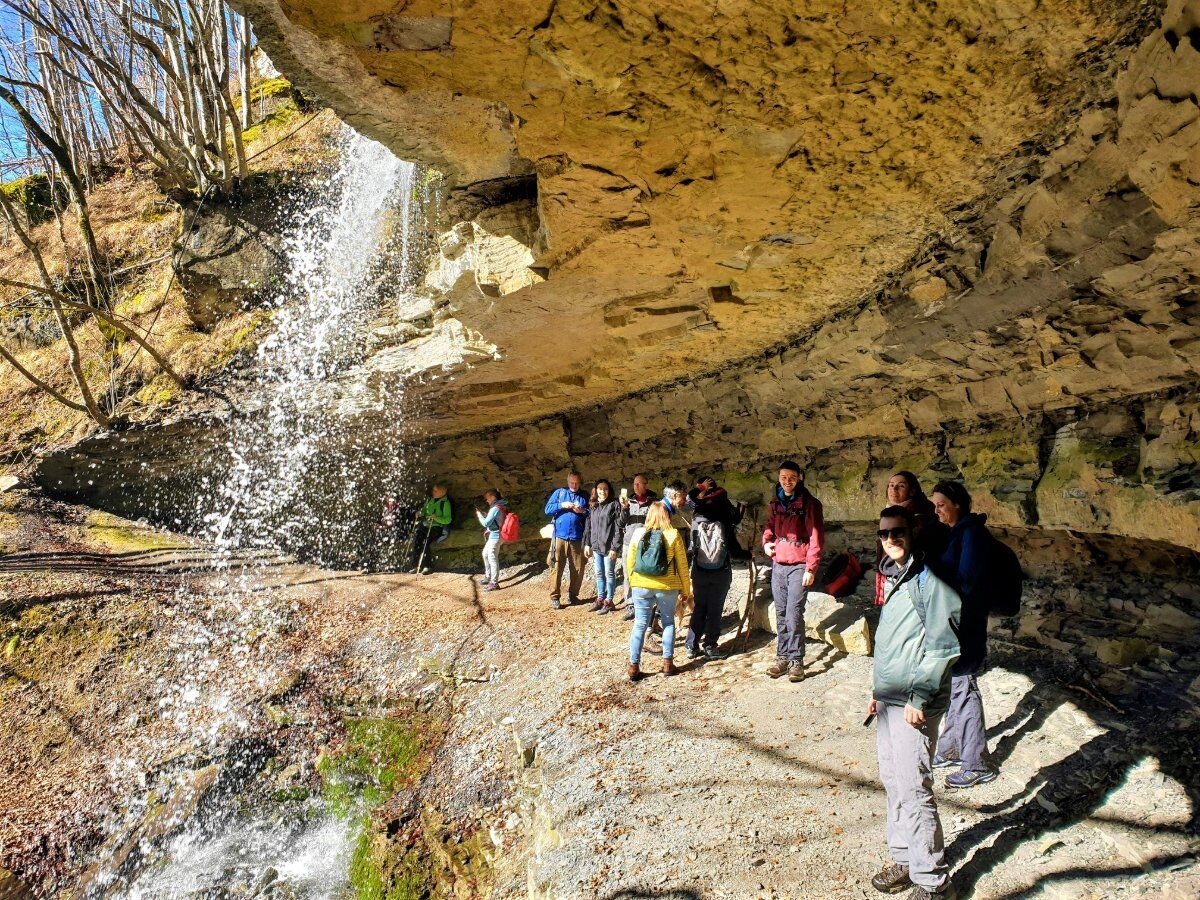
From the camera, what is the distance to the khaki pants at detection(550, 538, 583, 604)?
7828 mm

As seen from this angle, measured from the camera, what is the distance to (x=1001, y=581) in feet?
9.45

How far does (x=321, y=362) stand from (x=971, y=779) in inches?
355

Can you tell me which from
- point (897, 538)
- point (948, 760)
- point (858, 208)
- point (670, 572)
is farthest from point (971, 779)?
point (858, 208)

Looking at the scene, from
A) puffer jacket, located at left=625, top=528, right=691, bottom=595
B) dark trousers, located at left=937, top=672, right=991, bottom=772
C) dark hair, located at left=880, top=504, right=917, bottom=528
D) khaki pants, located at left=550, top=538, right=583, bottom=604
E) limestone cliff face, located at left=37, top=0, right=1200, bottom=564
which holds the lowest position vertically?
dark trousers, located at left=937, top=672, right=991, bottom=772

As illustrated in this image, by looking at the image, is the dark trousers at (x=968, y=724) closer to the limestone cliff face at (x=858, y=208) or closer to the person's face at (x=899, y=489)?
the person's face at (x=899, y=489)

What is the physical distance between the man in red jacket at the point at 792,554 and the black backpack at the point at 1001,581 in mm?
1773

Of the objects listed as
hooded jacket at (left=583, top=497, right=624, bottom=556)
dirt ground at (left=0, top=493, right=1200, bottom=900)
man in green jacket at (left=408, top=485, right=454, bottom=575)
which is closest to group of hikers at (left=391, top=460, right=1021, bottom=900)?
dirt ground at (left=0, top=493, right=1200, bottom=900)

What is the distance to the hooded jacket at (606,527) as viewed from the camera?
700 cm

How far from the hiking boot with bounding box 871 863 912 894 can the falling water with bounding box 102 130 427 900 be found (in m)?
3.60

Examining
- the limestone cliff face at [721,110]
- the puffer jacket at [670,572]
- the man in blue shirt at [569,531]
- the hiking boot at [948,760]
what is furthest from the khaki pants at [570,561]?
the hiking boot at [948,760]

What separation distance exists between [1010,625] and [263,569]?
397 inches

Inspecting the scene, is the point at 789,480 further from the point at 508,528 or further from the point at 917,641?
the point at 508,528

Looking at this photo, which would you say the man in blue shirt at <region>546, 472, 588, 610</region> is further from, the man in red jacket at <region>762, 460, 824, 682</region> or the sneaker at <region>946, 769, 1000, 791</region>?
the sneaker at <region>946, 769, 1000, 791</region>

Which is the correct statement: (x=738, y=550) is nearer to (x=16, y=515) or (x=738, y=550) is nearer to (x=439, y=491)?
(x=439, y=491)
